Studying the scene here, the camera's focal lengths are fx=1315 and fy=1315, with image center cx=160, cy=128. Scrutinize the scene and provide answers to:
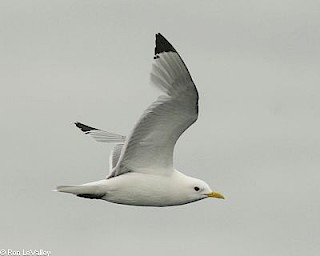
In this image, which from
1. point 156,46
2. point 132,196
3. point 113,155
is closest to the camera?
point 156,46

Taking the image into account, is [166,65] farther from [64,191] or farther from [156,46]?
[64,191]

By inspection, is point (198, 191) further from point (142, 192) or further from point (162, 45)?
point (162, 45)

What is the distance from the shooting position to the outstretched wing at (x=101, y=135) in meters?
23.2

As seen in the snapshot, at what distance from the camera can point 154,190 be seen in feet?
66.1

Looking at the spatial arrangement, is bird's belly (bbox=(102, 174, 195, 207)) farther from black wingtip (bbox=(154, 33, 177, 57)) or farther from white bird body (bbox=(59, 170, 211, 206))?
black wingtip (bbox=(154, 33, 177, 57))

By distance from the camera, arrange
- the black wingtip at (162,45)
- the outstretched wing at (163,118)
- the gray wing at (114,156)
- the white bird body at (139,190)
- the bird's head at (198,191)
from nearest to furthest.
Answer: the black wingtip at (162,45), the outstretched wing at (163,118), the white bird body at (139,190), the bird's head at (198,191), the gray wing at (114,156)

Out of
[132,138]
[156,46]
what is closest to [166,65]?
[156,46]

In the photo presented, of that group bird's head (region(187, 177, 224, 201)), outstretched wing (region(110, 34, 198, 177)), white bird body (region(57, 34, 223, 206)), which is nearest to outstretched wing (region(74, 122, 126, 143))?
white bird body (region(57, 34, 223, 206))

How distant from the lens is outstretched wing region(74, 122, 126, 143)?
Result: 914 inches

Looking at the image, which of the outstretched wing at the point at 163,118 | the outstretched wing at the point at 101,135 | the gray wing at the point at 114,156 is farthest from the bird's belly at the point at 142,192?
the outstretched wing at the point at 101,135

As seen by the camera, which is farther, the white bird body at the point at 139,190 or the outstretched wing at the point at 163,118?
the white bird body at the point at 139,190

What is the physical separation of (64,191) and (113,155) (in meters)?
2.85

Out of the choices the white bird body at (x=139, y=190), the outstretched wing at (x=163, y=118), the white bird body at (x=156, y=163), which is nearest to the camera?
the outstretched wing at (x=163, y=118)

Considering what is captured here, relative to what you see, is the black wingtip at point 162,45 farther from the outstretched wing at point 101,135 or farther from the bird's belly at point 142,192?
the outstretched wing at point 101,135
